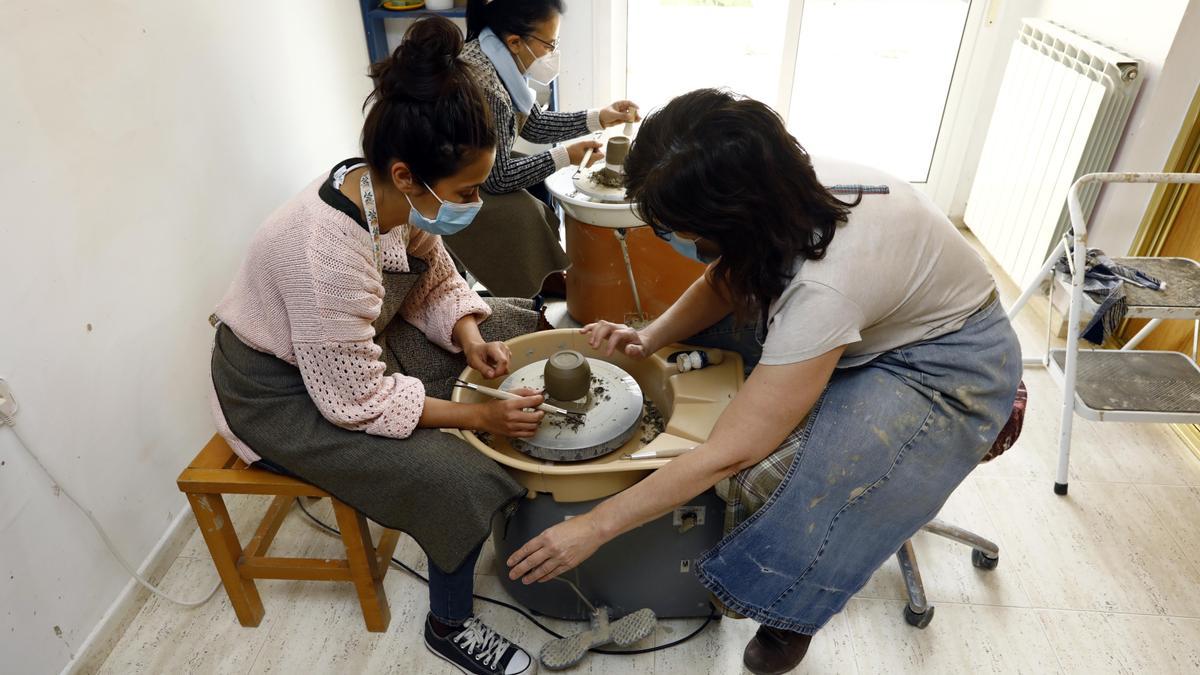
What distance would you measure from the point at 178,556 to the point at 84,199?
923mm

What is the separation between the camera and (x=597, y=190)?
2232 mm

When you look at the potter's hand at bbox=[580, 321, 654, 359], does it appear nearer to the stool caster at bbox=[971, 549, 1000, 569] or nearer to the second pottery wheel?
the second pottery wheel

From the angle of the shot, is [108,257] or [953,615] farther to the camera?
[953,615]

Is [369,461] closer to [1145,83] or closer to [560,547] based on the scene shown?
[560,547]

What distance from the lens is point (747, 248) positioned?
A: 1211 mm

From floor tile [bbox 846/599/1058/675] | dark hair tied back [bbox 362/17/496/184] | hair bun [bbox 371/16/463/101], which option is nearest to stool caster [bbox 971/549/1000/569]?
floor tile [bbox 846/599/1058/675]

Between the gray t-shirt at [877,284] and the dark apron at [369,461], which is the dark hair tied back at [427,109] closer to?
the dark apron at [369,461]

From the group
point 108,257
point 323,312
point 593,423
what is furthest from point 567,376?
point 108,257

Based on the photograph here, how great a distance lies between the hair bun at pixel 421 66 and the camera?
1.21 m

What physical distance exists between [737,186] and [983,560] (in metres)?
1.28

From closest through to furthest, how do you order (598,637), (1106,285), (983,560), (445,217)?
(445,217)
(598,637)
(983,560)
(1106,285)

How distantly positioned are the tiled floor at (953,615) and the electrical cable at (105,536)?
2 cm

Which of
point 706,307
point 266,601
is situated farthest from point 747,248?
point 266,601

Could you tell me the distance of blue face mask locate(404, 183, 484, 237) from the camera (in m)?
1.35
